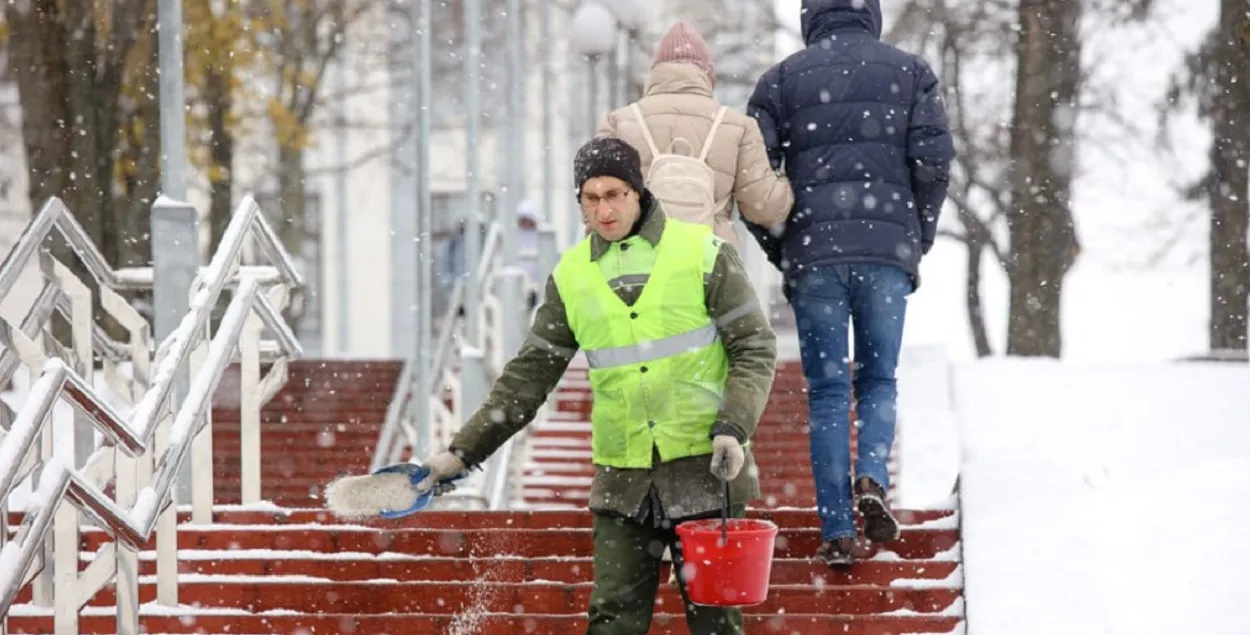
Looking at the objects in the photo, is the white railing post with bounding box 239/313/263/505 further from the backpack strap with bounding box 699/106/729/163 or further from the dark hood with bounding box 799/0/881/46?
the dark hood with bounding box 799/0/881/46

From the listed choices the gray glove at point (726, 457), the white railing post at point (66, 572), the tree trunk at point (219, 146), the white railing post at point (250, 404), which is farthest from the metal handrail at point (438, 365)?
the gray glove at point (726, 457)

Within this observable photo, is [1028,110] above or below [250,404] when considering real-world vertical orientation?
above

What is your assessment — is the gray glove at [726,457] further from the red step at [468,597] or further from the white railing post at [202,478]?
the white railing post at [202,478]

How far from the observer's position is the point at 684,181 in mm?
7633

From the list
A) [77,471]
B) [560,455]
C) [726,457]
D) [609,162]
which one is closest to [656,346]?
[726,457]

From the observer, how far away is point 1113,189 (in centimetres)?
3319

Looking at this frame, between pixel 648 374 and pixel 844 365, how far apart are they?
190 cm

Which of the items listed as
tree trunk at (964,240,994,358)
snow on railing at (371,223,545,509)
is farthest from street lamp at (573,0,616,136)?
tree trunk at (964,240,994,358)

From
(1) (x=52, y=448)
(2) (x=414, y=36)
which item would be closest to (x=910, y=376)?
(2) (x=414, y=36)

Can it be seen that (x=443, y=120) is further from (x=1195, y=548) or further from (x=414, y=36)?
(x=1195, y=548)

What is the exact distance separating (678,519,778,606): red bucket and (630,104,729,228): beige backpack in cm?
199

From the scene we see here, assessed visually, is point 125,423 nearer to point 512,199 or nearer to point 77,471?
point 77,471

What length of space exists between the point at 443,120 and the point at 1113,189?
591 inches

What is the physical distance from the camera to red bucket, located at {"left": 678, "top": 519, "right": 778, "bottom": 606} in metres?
5.68
